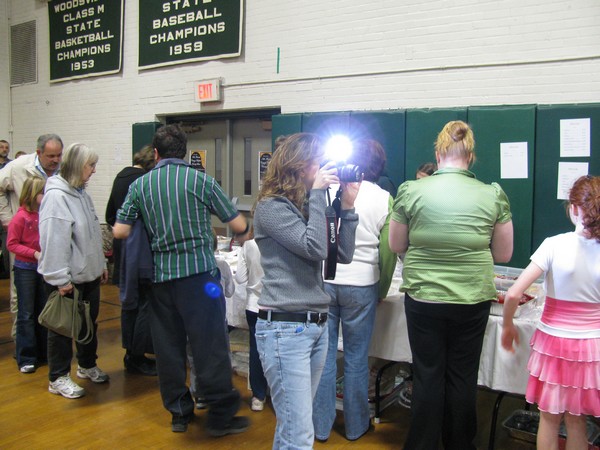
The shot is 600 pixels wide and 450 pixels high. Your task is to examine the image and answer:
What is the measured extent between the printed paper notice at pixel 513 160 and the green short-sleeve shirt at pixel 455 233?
2.09 m

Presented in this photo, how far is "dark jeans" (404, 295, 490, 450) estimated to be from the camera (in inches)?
92.8

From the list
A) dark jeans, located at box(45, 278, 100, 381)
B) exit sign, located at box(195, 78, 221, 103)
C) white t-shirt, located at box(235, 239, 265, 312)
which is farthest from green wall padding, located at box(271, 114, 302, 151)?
dark jeans, located at box(45, 278, 100, 381)

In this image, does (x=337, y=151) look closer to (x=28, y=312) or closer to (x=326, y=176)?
(x=326, y=176)

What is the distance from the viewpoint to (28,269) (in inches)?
146

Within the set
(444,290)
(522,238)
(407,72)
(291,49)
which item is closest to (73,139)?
(291,49)

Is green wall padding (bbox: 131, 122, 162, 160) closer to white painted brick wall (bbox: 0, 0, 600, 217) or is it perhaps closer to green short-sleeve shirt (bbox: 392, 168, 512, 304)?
white painted brick wall (bbox: 0, 0, 600, 217)

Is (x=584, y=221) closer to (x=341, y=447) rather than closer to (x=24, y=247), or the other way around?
(x=341, y=447)

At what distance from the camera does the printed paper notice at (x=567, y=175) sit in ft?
13.2

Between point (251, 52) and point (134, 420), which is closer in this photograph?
point (134, 420)

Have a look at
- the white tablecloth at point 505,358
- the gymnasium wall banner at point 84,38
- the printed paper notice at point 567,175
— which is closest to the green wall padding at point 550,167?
the printed paper notice at point 567,175

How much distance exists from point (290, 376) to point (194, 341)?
1.05m

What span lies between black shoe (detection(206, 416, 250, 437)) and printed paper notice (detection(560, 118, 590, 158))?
2941mm

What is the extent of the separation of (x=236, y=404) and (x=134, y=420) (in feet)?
2.05

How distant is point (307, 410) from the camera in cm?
186
